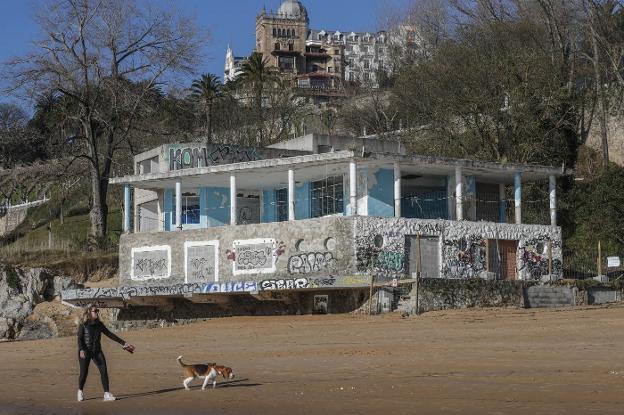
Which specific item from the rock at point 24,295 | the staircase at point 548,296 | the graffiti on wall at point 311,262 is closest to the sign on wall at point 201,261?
the graffiti on wall at point 311,262

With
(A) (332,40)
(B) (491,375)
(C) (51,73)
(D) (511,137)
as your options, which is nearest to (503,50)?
(D) (511,137)

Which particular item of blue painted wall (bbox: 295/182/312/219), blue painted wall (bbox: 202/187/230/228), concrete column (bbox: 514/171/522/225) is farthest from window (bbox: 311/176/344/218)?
concrete column (bbox: 514/171/522/225)

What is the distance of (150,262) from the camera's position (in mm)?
37406

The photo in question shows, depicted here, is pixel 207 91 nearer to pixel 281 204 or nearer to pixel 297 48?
pixel 281 204

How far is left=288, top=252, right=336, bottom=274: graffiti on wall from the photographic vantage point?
108ft

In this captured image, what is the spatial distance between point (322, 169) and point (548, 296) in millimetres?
9346

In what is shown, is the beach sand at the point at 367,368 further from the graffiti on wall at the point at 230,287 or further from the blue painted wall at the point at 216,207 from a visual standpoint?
the blue painted wall at the point at 216,207

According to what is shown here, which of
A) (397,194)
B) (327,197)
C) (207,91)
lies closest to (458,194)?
(397,194)

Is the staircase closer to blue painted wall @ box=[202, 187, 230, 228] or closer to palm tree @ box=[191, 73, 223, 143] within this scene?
blue painted wall @ box=[202, 187, 230, 228]

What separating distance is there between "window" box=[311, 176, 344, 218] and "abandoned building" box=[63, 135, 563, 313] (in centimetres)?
5

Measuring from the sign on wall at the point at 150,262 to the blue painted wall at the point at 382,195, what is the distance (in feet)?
26.4

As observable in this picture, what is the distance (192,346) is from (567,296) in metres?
15.0

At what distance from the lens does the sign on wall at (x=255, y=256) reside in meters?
34.2

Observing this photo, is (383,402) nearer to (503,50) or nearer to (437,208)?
(437,208)
